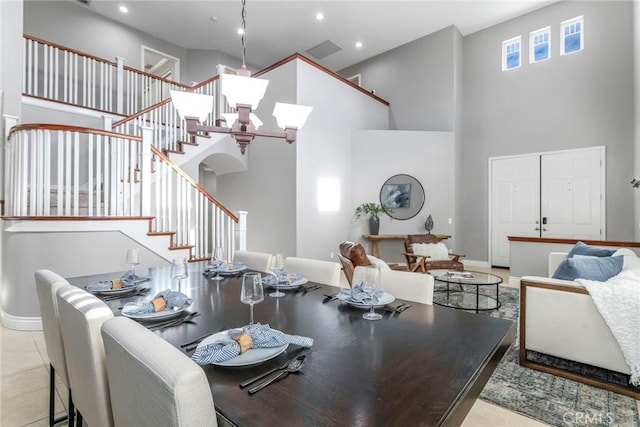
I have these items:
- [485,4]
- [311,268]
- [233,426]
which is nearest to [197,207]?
[311,268]

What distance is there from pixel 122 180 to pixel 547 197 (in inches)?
289

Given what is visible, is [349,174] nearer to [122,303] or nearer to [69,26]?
[122,303]

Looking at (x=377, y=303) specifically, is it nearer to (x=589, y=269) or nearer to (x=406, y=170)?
(x=589, y=269)

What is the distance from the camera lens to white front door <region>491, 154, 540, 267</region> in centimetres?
641

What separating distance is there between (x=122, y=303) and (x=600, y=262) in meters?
3.74

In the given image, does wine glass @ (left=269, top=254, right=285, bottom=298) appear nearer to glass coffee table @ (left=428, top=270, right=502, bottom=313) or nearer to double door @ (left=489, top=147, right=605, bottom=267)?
glass coffee table @ (left=428, top=270, right=502, bottom=313)

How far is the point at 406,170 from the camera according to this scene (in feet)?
22.5

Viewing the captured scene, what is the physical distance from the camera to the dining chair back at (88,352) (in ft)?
3.63

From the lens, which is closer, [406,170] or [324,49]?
[406,170]

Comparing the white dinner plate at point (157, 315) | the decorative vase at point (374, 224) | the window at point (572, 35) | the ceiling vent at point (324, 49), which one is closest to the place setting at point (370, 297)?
the white dinner plate at point (157, 315)

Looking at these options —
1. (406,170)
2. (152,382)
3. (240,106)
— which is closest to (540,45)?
(406,170)

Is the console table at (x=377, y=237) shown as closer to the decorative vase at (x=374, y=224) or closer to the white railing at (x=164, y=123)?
the decorative vase at (x=374, y=224)

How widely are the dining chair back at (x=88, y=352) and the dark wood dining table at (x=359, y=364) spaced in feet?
0.77

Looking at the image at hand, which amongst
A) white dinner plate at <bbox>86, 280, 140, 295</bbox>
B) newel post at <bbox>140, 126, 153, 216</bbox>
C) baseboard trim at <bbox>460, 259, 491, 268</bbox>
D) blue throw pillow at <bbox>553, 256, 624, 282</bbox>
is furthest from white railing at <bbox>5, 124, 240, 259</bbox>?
baseboard trim at <bbox>460, 259, 491, 268</bbox>
